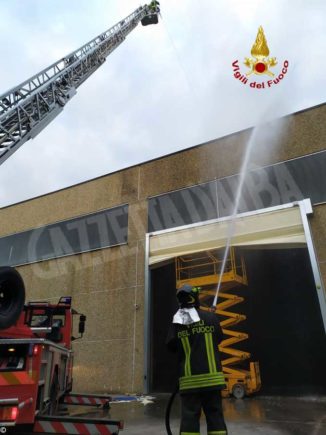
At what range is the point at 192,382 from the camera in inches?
123

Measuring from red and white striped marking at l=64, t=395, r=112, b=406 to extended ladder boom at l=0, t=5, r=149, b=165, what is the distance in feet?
15.7

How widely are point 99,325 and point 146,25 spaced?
12.4m

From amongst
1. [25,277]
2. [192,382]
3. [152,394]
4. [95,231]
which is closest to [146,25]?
[95,231]

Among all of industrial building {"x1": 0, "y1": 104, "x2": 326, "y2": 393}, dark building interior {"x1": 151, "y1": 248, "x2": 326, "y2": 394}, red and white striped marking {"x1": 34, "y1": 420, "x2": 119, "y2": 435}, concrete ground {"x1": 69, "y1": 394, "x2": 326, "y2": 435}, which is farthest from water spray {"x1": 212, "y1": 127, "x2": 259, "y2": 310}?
red and white striped marking {"x1": 34, "y1": 420, "x2": 119, "y2": 435}

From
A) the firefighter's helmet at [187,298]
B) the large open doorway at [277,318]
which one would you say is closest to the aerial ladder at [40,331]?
the firefighter's helmet at [187,298]

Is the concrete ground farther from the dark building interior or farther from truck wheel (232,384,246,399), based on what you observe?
the dark building interior

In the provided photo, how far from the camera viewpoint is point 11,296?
196 inches

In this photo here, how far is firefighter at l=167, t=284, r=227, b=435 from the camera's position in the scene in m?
3.07

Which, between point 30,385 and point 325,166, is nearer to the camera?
point 30,385

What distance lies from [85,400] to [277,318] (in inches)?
248

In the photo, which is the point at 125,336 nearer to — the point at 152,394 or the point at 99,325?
the point at 99,325

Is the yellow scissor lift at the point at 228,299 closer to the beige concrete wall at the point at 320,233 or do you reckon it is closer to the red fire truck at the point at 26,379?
the beige concrete wall at the point at 320,233

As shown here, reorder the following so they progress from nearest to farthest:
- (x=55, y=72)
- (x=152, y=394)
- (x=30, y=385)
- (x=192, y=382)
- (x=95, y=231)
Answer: (x=192, y=382) → (x=30, y=385) → (x=55, y=72) → (x=152, y=394) → (x=95, y=231)

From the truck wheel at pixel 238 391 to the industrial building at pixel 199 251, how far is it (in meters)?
1.66
